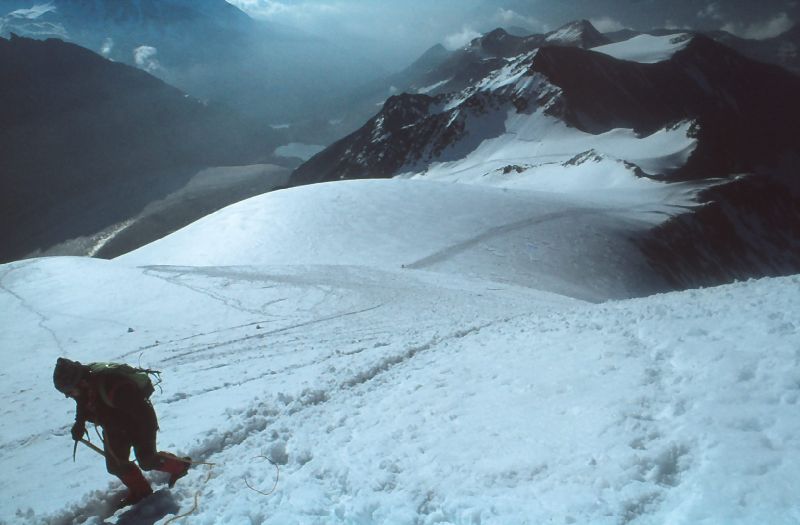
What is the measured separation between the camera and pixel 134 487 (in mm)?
6621

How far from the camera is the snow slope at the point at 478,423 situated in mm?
5230

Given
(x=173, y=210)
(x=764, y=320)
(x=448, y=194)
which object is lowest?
(x=764, y=320)

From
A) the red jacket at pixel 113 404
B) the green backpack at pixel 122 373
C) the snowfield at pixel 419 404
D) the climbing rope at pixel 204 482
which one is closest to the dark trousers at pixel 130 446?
the red jacket at pixel 113 404

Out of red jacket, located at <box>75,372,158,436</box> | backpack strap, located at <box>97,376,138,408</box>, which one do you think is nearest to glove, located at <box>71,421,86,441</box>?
red jacket, located at <box>75,372,158,436</box>

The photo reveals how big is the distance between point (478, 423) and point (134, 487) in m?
4.73

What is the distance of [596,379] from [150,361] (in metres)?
11.8

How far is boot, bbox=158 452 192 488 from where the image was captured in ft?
22.3

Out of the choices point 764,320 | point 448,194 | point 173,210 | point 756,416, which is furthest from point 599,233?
point 173,210

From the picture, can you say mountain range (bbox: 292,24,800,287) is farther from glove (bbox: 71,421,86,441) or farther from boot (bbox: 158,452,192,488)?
glove (bbox: 71,421,86,441)

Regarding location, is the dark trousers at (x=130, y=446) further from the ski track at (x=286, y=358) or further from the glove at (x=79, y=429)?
the ski track at (x=286, y=358)

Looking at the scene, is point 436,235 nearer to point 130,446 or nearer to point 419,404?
point 419,404

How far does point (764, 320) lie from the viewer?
7.92m

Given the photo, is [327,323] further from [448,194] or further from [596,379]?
[448,194]

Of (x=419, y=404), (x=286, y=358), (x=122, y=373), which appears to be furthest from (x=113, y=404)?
(x=286, y=358)
